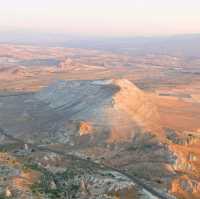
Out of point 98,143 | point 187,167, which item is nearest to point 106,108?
point 98,143

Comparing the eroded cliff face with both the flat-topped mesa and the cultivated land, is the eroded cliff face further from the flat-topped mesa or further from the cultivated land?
the flat-topped mesa

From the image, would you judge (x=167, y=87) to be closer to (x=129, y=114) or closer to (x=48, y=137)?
(x=129, y=114)

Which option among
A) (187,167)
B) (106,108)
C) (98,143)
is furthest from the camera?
(106,108)

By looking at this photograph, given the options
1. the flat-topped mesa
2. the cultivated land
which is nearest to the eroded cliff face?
the cultivated land

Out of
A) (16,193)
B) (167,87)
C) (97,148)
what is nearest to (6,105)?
(97,148)

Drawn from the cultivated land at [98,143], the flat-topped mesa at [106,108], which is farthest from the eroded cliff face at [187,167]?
the flat-topped mesa at [106,108]

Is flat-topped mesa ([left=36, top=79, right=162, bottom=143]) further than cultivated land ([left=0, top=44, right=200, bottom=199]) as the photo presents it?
Yes

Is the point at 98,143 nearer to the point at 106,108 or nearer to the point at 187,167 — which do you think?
the point at 106,108

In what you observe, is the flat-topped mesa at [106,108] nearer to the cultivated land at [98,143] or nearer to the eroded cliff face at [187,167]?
the cultivated land at [98,143]
